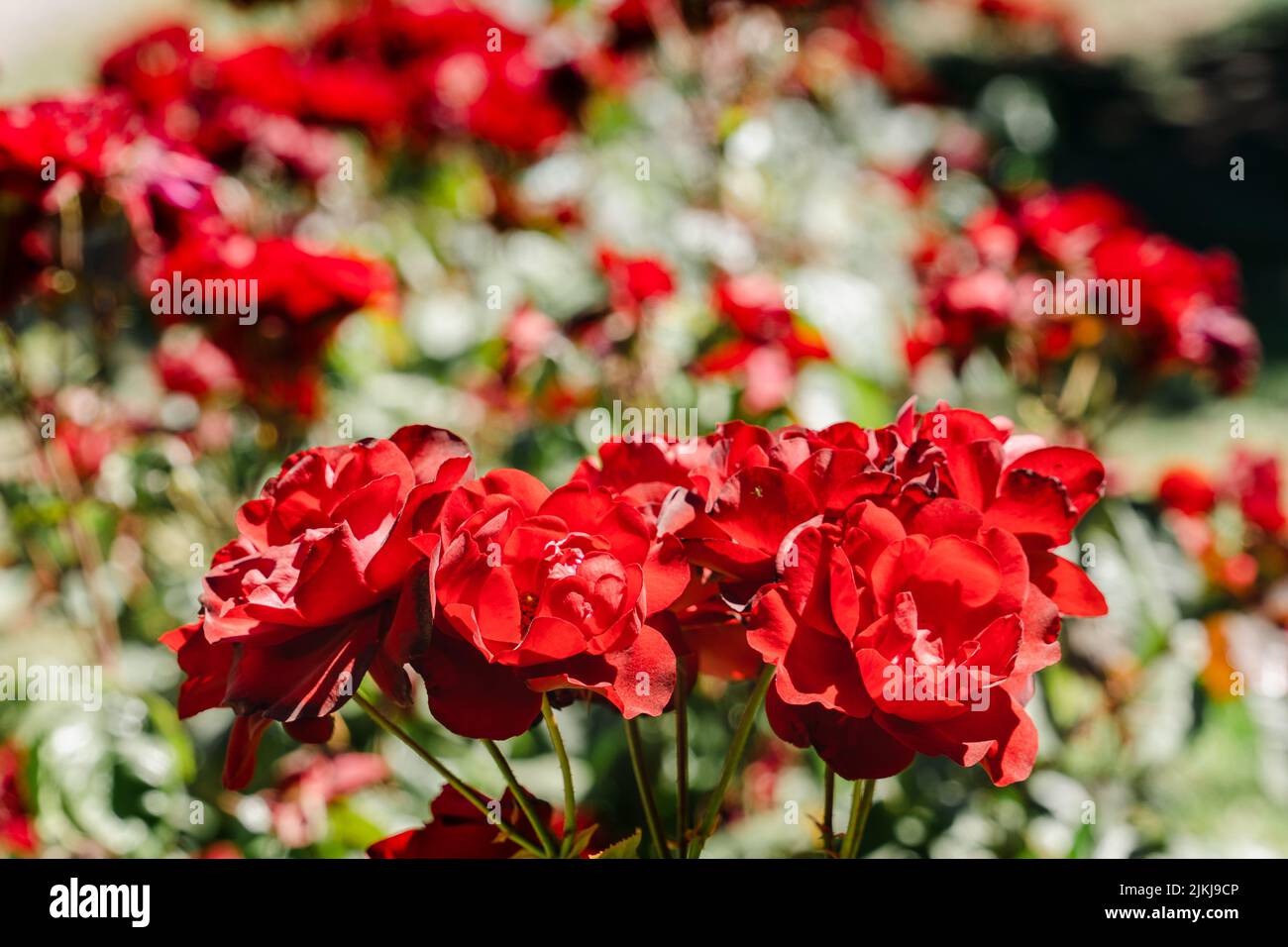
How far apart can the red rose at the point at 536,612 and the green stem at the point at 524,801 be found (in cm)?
3

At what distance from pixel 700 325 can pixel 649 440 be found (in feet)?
2.84

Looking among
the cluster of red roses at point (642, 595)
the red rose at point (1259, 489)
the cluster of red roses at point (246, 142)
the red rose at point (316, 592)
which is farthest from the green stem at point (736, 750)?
the red rose at point (1259, 489)

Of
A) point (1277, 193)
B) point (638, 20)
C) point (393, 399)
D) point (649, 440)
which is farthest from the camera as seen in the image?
point (1277, 193)

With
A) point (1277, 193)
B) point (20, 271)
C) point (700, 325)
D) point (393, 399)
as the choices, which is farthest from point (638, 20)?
point (1277, 193)

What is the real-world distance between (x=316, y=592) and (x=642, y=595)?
0.46 feet

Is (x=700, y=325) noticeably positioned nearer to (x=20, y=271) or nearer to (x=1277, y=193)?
(x=20, y=271)

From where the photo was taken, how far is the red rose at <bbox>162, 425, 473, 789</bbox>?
0.48 meters

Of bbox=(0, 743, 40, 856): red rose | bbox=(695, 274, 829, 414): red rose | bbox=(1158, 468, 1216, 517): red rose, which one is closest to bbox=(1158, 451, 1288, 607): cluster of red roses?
bbox=(1158, 468, 1216, 517): red rose

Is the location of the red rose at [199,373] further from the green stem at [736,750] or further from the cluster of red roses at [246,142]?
the green stem at [736,750]

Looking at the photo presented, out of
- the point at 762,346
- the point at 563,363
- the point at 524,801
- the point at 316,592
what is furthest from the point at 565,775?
the point at 563,363

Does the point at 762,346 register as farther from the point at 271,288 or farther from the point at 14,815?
the point at 14,815

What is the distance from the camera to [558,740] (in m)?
0.50

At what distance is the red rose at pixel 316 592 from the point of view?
48 cm

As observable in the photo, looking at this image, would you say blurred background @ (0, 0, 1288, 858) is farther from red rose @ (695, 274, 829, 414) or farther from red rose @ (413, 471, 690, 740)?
red rose @ (413, 471, 690, 740)
